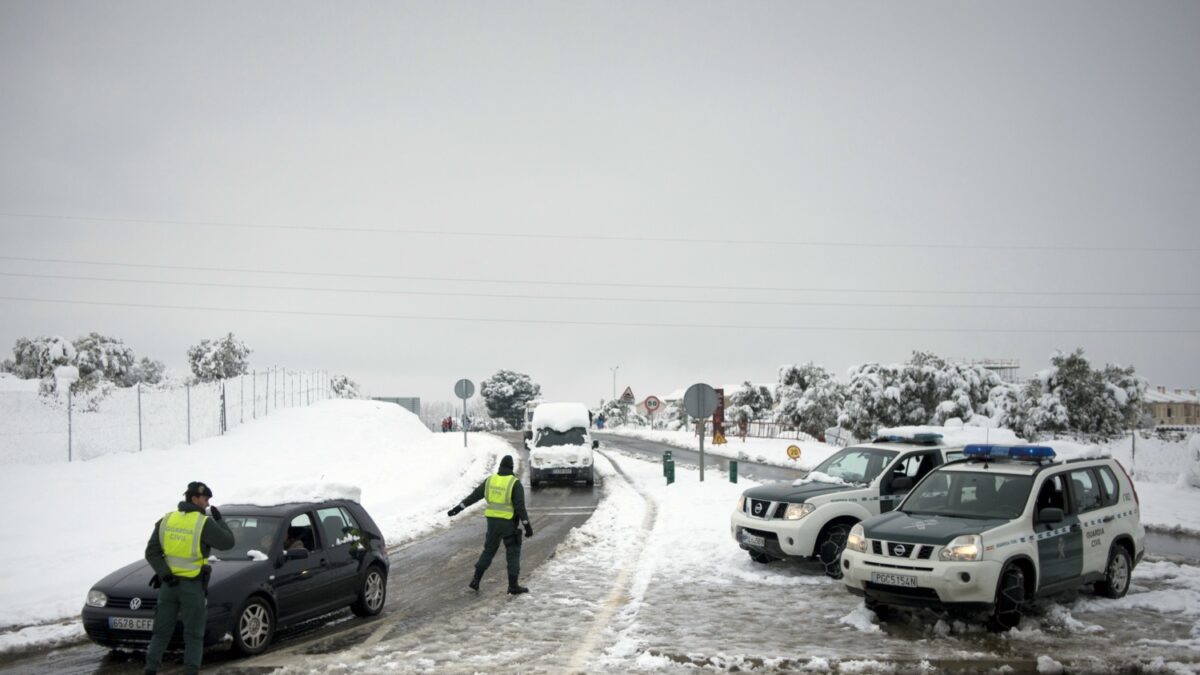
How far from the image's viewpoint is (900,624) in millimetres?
9594

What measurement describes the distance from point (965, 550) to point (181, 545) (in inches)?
298

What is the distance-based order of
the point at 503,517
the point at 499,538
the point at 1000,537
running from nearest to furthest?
the point at 1000,537 → the point at 503,517 → the point at 499,538

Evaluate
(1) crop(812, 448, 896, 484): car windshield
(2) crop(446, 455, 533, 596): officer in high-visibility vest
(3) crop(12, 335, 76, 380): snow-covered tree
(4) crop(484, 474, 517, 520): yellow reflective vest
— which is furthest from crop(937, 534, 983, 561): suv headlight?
(3) crop(12, 335, 76, 380): snow-covered tree

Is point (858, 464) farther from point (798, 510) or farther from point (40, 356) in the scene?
point (40, 356)

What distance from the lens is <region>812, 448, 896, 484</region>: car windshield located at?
1327 cm

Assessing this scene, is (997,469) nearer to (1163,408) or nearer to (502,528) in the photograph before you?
Result: (502,528)

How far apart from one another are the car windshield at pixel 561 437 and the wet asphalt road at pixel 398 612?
860 cm

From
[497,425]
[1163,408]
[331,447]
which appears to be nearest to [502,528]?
[331,447]

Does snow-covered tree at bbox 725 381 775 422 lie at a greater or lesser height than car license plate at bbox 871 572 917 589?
lesser

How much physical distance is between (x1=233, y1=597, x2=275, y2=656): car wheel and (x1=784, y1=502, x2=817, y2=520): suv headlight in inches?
274

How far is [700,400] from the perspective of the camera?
2252 centimetres

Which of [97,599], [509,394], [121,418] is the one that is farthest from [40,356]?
[97,599]

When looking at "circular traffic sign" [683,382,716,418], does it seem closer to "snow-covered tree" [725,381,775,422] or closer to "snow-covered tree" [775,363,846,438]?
"snow-covered tree" [775,363,846,438]

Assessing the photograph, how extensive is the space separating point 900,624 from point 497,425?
91.7 m
